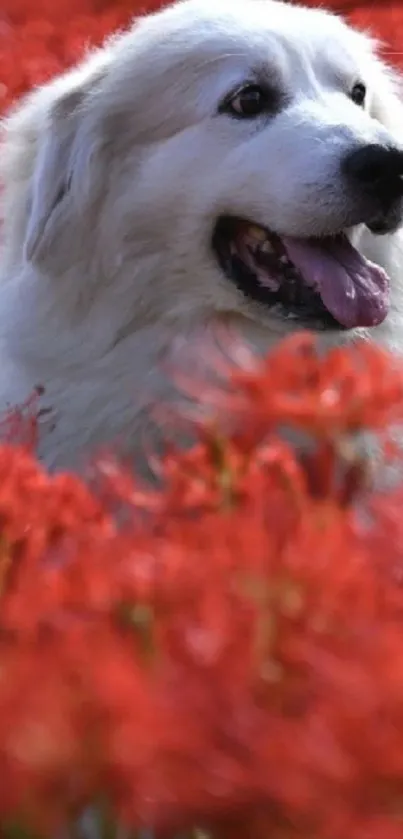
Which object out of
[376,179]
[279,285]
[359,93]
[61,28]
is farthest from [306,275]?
[61,28]

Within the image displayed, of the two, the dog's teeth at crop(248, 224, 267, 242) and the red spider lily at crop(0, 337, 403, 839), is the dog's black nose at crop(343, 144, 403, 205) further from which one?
the red spider lily at crop(0, 337, 403, 839)

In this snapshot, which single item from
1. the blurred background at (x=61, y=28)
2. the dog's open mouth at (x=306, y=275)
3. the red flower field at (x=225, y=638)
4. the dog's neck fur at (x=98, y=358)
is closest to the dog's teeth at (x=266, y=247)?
the dog's open mouth at (x=306, y=275)

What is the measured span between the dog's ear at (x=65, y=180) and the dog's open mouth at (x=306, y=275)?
222 millimetres

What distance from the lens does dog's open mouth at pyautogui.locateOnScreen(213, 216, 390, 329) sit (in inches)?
74.0

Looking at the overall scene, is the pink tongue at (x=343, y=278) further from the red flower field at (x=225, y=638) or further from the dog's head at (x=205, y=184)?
the red flower field at (x=225, y=638)

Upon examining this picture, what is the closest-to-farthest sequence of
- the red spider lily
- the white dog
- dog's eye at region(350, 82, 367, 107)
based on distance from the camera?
the red spider lily
the white dog
dog's eye at region(350, 82, 367, 107)

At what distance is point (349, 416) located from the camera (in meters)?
0.68

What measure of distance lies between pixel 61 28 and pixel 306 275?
1.94 metres

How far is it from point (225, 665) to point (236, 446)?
25cm

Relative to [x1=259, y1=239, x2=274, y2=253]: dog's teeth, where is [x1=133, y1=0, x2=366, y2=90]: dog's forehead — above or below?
above

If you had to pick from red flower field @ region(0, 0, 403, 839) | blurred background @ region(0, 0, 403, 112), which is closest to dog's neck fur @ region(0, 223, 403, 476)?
blurred background @ region(0, 0, 403, 112)

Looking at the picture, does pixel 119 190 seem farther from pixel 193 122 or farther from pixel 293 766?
pixel 293 766

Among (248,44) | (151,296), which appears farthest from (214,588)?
(248,44)

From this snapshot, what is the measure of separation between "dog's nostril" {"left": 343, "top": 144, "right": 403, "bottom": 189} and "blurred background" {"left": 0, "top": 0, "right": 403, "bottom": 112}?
1010mm
